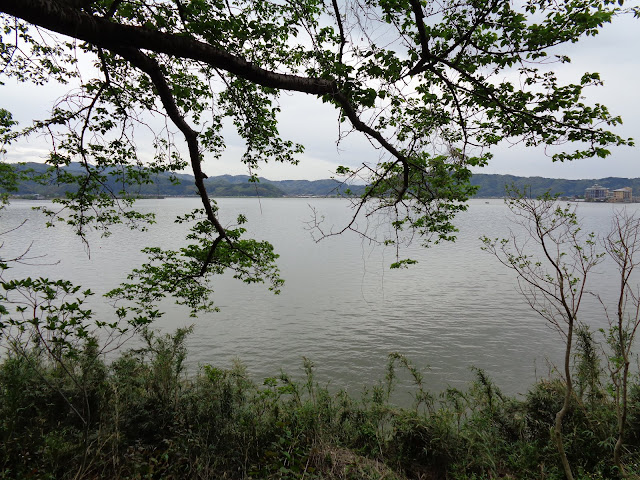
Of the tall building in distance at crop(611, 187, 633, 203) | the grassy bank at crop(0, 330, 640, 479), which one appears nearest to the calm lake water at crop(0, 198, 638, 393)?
the grassy bank at crop(0, 330, 640, 479)

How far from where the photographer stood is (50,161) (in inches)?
219

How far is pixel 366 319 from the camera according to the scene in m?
17.1

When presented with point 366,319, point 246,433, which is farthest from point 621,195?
point 246,433

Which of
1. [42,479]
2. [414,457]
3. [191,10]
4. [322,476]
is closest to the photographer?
[42,479]

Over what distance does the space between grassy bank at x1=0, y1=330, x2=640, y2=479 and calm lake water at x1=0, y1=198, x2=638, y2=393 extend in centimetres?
272

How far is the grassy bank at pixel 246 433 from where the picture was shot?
4531 millimetres

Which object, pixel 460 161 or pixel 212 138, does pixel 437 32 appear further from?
pixel 212 138

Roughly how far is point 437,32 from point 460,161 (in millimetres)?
1706

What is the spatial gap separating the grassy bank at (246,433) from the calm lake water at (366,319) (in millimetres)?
2723

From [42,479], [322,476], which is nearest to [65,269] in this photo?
[42,479]

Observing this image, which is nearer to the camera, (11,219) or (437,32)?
(437,32)

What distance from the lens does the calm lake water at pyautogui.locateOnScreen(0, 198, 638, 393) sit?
12.5 metres

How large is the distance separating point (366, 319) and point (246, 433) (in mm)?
12191

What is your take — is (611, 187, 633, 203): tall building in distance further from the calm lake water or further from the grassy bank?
the grassy bank
